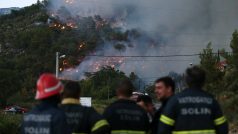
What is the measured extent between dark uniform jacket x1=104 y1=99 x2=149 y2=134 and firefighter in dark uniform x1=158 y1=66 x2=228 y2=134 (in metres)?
0.48

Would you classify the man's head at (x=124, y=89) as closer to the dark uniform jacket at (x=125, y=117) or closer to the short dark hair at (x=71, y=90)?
the dark uniform jacket at (x=125, y=117)

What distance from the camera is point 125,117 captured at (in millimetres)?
6328

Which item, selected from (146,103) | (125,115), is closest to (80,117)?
(125,115)

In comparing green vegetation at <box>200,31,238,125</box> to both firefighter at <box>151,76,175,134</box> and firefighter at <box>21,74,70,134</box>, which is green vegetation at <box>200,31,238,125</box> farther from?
firefighter at <box>21,74,70,134</box>

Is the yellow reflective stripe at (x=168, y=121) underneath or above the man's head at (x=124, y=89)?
underneath

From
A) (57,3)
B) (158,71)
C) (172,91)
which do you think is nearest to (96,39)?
(158,71)

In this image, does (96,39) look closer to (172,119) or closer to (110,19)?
(110,19)

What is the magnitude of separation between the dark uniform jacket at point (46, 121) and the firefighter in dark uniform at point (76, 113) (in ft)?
2.12

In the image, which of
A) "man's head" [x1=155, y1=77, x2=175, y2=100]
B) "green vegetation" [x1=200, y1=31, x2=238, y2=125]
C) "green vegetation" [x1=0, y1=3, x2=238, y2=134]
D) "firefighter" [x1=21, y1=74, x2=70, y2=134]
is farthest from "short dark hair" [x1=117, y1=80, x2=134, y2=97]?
"green vegetation" [x1=200, y1=31, x2=238, y2=125]

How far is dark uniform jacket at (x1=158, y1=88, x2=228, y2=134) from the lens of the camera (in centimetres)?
591

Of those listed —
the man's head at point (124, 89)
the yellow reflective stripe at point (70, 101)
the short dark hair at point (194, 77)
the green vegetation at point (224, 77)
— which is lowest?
the green vegetation at point (224, 77)

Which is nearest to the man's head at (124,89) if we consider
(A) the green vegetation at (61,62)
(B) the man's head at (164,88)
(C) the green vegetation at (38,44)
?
(B) the man's head at (164,88)

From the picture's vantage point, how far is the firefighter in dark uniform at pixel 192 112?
5914mm

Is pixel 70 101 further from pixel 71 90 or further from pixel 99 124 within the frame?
pixel 99 124
